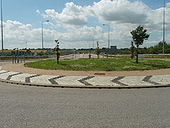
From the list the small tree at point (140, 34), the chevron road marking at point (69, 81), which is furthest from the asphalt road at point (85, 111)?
the small tree at point (140, 34)

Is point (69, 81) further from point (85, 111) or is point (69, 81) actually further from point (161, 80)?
point (161, 80)

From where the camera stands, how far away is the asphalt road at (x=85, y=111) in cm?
421

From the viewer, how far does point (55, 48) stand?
2014cm

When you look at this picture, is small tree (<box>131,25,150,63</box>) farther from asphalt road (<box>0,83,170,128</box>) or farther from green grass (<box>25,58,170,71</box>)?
asphalt road (<box>0,83,170,128</box>)

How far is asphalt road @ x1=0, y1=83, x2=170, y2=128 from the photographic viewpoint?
13.8 feet

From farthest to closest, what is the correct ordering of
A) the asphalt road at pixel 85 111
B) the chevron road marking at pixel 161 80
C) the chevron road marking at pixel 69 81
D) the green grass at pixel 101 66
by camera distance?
the green grass at pixel 101 66
the chevron road marking at pixel 161 80
the chevron road marking at pixel 69 81
the asphalt road at pixel 85 111

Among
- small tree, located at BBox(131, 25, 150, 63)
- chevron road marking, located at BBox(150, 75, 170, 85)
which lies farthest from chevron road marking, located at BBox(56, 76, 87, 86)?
small tree, located at BBox(131, 25, 150, 63)

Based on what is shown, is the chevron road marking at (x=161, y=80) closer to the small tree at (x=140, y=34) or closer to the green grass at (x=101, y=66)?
the green grass at (x=101, y=66)

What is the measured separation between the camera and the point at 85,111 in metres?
5.11

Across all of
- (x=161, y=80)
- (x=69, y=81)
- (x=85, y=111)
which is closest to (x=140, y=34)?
(x=161, y=80)

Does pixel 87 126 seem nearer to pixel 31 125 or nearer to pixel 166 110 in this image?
Result: pixel 31 125

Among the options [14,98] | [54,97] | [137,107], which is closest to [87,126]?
[137,107]

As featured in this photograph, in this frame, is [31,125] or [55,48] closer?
[31,125]

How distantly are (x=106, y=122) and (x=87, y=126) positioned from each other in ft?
1.73
